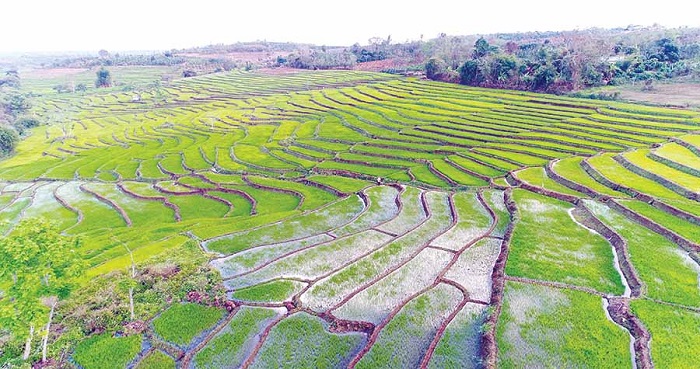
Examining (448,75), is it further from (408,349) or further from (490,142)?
(408,349)

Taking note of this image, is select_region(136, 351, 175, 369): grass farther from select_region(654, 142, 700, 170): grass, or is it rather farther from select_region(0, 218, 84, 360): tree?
select_region(654, 142, 700, 170): grass

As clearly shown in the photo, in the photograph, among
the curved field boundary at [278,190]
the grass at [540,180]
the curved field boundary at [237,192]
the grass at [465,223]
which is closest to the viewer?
the grass at [465,223]

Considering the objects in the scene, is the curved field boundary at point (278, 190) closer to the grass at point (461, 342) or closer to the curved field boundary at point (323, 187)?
the curved field boundary at point (323, 187)

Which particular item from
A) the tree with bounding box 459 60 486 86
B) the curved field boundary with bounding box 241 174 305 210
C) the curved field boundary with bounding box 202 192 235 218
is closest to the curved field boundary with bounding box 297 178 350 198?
the curved field boundary with bounding box 241 174 305 210

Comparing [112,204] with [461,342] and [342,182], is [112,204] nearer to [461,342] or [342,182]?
[342,182]

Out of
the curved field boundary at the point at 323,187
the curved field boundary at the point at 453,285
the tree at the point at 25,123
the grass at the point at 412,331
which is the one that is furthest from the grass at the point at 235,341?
the tree at the point at 25,123

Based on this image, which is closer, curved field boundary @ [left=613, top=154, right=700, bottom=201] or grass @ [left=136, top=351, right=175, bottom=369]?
grass @ [left=136, top=351, right=175, bottom=369]
